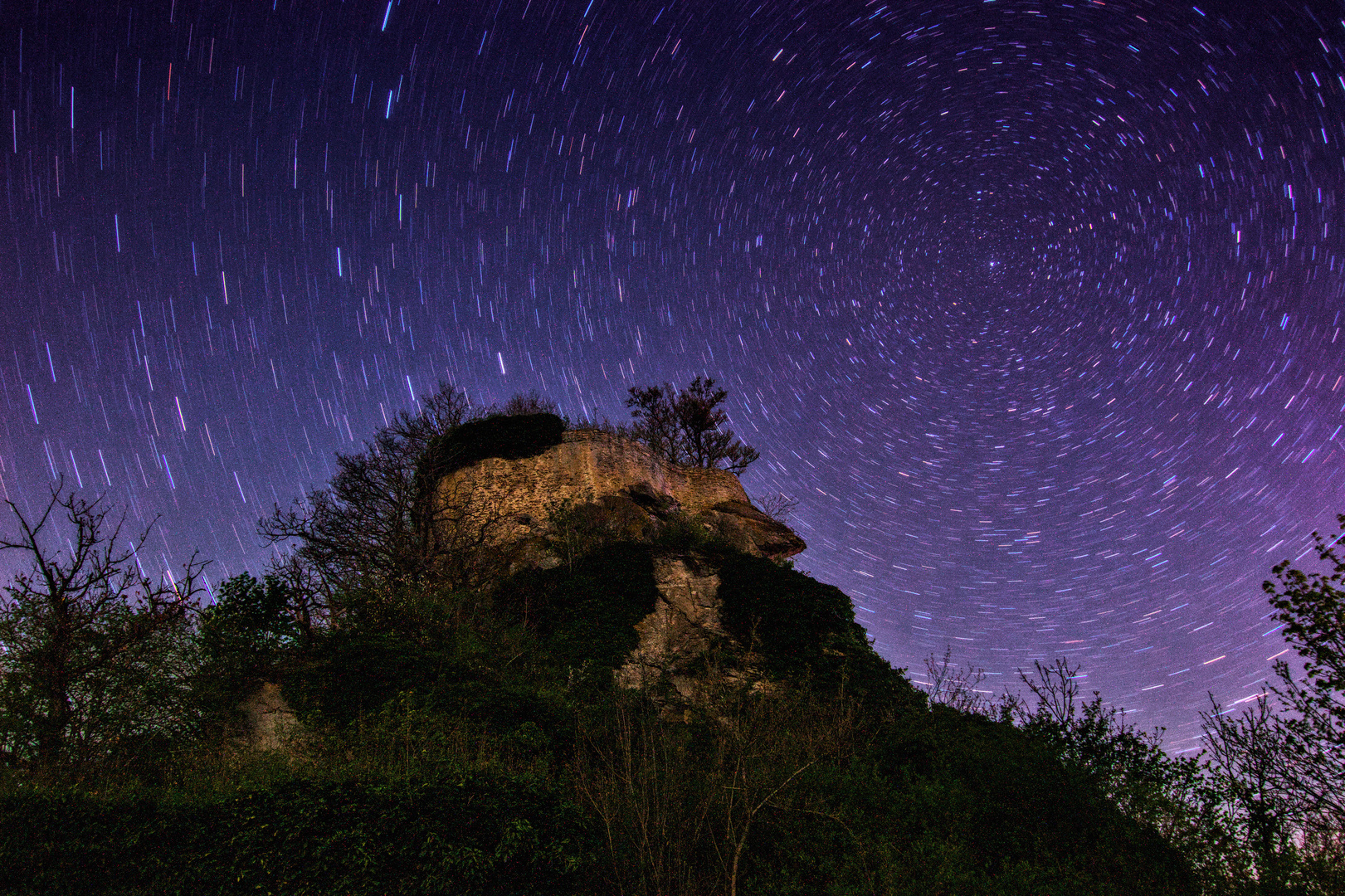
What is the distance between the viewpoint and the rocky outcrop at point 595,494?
23.0 m

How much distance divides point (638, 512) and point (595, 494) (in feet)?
6.15

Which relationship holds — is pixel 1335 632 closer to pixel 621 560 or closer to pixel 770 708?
pixel 770 708

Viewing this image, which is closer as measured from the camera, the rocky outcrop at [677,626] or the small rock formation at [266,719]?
the small rock formation at [266,719]

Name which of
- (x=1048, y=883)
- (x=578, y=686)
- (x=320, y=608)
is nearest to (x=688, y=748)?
(x=578, y=686)

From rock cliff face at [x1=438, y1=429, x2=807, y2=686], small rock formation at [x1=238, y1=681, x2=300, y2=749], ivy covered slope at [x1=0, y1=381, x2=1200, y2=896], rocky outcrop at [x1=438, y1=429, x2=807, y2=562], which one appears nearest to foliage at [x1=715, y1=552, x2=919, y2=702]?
ivy covered slope at [x1=0, y1=381, x2=1200, y2=896]

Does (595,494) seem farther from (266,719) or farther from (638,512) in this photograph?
(266,719)

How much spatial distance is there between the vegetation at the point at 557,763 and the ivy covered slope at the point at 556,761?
5 centimetres

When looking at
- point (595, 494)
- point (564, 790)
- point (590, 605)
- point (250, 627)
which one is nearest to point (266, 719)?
point (250, 627)

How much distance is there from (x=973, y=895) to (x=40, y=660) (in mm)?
14511

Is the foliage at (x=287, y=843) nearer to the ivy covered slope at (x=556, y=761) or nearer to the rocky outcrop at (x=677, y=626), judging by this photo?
the ivy covered slope at (x=556, y=761)

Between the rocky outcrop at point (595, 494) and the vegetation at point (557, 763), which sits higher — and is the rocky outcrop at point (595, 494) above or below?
above

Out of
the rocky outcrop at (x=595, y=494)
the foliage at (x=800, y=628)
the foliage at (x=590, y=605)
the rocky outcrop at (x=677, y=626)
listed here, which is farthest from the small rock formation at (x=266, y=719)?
the foliage at (x=800, y=628)

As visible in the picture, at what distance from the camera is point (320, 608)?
15906 mm

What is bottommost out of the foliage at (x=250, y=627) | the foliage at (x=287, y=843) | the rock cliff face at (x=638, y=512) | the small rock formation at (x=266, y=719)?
the foliage at (x=287, y=843)
